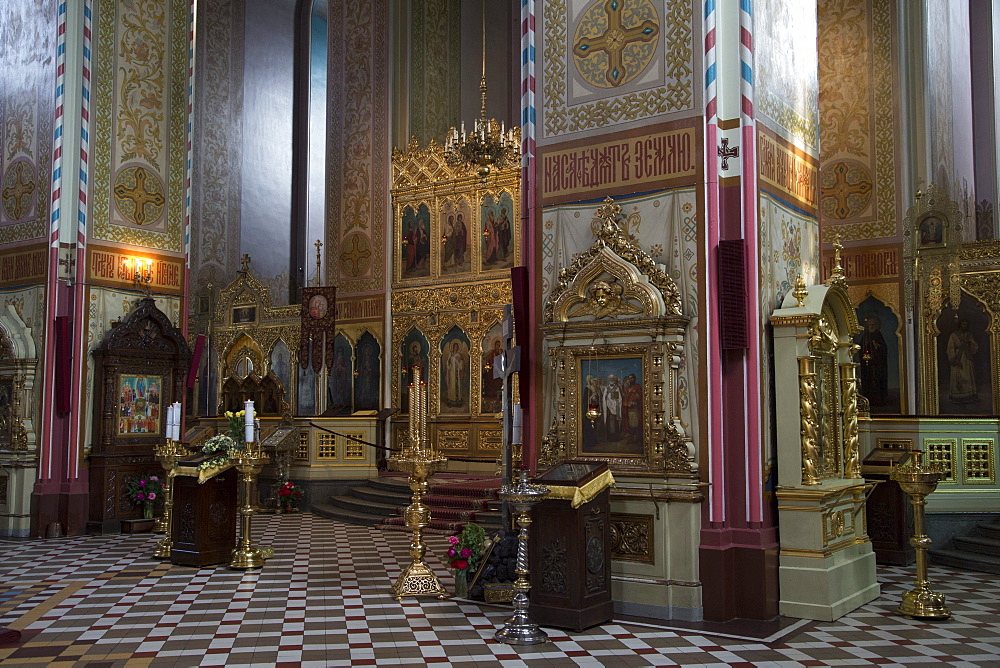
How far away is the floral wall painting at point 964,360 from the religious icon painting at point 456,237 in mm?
8411

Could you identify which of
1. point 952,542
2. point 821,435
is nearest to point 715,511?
point 821,435

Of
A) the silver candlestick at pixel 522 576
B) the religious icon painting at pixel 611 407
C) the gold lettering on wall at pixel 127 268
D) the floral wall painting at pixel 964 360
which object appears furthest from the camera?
the gold lettering on wall at pixel 127 268

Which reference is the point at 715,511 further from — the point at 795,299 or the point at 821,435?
the point at 795,299

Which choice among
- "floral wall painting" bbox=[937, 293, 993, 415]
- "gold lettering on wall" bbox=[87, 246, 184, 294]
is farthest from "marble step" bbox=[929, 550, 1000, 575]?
"gold lettering on wall" bbox=[87, 246, 184, 294]

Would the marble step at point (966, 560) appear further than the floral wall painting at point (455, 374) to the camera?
No

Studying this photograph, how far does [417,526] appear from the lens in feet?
28.9

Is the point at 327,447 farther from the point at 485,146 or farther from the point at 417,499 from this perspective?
the point at 417,499

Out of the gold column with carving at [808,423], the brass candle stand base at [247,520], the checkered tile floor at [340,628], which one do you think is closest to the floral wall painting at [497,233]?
the brass candle stand base at [247,520]

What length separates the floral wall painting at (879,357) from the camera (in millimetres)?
13492

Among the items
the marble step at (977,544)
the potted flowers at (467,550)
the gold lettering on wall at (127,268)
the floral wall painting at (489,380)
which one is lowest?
the marble step at (977,544)

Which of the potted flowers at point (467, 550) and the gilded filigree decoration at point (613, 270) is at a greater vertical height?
the gilded filigree decoration at point (613, 270)

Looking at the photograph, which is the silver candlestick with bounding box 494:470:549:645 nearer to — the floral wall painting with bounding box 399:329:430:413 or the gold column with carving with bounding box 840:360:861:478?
the gold column with carving with bounding box 840:360:861:478

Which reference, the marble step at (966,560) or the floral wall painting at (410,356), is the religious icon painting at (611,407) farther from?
the floral wall painting at (410,356)

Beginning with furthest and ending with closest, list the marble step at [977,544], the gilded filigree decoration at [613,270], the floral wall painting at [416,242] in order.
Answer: the floral wall painting at [416,242], the marble step at [977,544], the gilded filigree decoration at [613,270]
